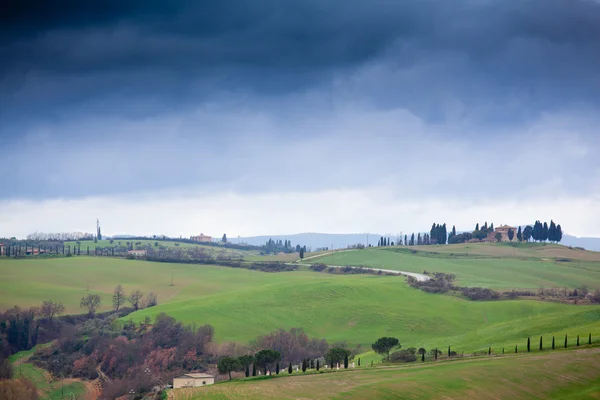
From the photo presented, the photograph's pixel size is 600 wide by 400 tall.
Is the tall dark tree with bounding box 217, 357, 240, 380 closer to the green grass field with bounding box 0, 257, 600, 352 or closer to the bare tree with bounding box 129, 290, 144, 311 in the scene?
the green grass field with bounding box 0, 257, 600, 352

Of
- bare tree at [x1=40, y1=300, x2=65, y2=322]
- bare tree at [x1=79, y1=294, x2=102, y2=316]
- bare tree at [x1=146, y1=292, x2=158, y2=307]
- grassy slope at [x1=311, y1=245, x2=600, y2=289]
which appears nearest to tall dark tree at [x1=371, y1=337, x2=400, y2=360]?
grassy slope at [x1=311, y1=245, x2=600, y2=289]

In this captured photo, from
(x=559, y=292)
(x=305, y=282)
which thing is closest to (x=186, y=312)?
(x=305, y=282)

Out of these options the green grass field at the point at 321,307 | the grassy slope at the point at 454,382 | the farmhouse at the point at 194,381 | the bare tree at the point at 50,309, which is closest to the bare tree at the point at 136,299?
the green grass field at the point at 321,307

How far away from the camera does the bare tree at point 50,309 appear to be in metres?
134

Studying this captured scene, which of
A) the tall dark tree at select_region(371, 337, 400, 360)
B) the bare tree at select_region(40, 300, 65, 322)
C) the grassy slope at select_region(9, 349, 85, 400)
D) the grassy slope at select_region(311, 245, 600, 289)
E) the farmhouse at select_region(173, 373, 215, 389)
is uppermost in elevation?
the grassy slope at select_region(311, 245, 600, 289)

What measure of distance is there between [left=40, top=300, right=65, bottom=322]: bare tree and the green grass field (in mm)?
2708

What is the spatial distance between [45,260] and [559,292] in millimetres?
139673

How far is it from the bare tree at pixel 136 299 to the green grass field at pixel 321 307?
4.75 meters

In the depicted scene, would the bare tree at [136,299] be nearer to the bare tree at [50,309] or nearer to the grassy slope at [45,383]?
the bare tree at [50,309]

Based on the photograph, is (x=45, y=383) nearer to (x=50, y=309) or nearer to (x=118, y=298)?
(x=50, y=309)

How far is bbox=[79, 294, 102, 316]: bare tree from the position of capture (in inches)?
5535

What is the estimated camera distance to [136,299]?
150 metres

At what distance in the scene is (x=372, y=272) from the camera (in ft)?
595

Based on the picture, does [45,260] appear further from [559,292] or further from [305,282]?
[559,292]
